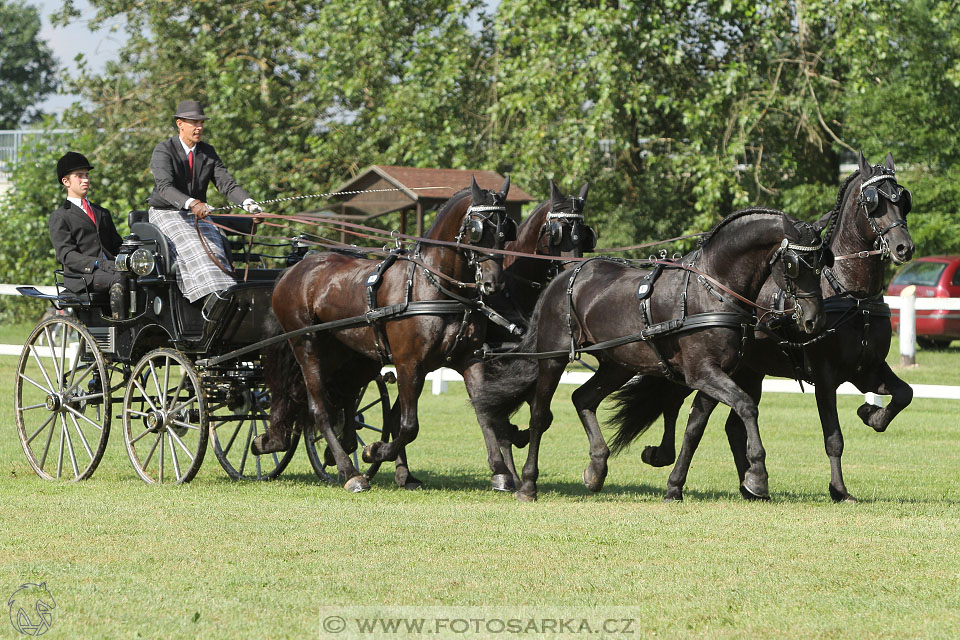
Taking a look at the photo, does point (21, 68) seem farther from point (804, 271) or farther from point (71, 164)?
point (804, 271)

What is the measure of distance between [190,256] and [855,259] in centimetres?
469

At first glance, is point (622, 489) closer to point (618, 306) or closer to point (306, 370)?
point (618, 306)

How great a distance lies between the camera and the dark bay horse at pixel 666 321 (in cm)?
830

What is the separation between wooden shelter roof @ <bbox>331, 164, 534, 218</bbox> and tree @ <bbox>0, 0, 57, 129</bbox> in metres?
49.6

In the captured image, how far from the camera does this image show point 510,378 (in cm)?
955

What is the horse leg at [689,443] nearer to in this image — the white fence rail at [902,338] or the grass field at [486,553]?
the grass field at [486,553]

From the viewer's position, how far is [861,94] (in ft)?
74.6

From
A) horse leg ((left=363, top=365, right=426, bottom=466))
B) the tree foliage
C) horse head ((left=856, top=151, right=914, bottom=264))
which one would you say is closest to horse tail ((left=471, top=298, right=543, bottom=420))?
horse leg ((left=363, top=365, right=426, bottom=466))

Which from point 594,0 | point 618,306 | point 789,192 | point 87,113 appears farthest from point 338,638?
point 87,113

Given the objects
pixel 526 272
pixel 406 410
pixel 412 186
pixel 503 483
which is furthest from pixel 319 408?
pixel 412 186

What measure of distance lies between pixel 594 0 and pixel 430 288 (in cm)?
1411

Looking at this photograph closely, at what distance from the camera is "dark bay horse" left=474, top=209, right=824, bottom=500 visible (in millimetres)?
8305

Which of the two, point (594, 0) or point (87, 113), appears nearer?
point (594, 0)

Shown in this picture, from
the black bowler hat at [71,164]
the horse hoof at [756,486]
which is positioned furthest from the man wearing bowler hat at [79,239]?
the horse hoof at [756,486]
